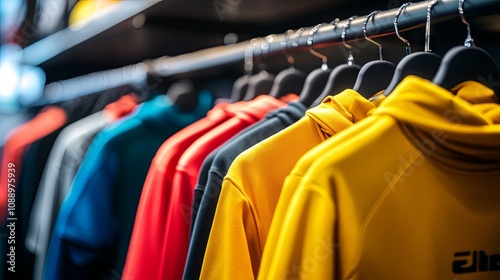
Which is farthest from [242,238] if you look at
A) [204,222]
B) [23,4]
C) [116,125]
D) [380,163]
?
[23,4]

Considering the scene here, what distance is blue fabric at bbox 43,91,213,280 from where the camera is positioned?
106 centimetres

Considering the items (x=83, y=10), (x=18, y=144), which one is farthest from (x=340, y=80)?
(x=83, y=10)

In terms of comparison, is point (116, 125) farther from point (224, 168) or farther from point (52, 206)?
point (224, 168)

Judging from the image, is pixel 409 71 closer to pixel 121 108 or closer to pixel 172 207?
pixel 172 207

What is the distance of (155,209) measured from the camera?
0.93 meters

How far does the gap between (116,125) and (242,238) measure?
0.53 metres

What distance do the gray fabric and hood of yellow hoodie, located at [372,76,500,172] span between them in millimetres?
805

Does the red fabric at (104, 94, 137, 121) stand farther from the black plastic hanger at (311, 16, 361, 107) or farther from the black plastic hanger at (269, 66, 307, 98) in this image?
the black plastic hanger at (311, 16, 361, 107)

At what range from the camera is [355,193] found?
59cm

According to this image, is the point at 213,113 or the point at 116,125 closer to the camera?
the point at 213,113

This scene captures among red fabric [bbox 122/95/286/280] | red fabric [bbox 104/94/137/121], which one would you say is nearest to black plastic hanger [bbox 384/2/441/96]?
red fabric [bbox 122/95/286/280]

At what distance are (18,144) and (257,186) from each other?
3.26 ft

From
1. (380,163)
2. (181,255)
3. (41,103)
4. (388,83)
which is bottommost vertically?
(181,255)

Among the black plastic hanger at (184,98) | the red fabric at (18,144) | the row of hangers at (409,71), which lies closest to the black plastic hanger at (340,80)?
the row of hangers at (409,71)
